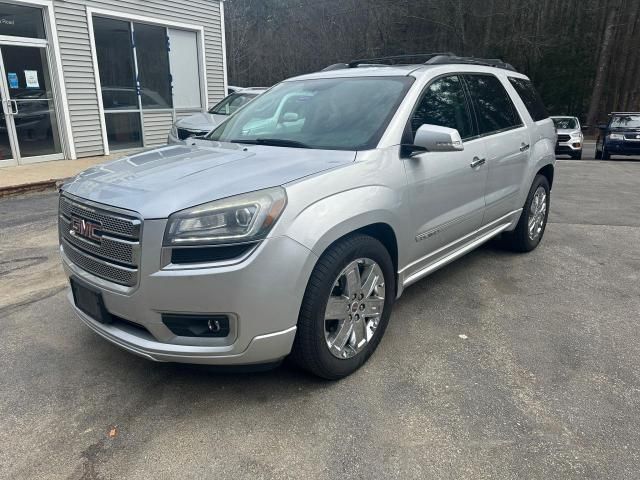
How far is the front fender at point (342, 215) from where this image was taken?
2.37m

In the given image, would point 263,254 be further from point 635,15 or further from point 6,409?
point 635,15

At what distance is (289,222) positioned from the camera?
232 cm

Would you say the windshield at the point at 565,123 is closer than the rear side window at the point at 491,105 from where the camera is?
No

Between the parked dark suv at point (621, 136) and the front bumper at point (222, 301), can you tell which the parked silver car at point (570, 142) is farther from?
the front bumper at point (222, 301)

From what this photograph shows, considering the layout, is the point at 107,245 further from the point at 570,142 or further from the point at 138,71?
the point at 570,142

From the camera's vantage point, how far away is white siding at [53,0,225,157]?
9.84 meters

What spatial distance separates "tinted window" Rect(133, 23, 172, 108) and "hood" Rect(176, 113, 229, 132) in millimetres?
3175

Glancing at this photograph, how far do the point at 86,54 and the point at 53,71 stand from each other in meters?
0.85

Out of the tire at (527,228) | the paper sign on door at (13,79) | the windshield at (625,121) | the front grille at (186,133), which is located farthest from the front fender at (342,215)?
the windshield at (625,121)

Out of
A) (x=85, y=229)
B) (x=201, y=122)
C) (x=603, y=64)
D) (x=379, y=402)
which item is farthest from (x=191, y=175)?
(x=603, y=64)

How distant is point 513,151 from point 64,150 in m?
9.32

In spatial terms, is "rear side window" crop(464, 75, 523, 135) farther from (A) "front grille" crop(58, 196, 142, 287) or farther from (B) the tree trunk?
(B) the tree trunk

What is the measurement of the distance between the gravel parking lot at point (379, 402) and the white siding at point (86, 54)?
7.42m

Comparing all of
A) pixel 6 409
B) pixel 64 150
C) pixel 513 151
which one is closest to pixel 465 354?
pixel 513 151
